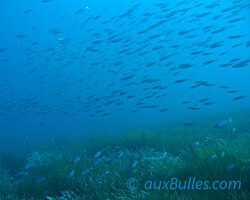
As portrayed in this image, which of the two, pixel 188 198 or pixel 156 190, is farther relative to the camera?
pixel 156 190

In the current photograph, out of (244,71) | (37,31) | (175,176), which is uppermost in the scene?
(175,176)

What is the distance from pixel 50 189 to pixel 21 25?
6716 cm

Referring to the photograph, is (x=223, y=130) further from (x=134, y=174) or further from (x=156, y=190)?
(x=156, y=190)

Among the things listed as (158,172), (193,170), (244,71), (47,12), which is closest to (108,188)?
(158,172)

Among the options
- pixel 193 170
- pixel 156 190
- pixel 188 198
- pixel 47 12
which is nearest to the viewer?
pixel 188 198

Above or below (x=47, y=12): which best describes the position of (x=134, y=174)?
above

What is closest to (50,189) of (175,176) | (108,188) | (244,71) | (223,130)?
(108,188)

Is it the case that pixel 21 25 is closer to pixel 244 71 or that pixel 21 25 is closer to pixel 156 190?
pixel 156 190

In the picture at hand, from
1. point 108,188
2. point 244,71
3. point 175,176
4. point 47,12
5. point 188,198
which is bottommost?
point 244,71

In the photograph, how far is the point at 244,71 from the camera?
511ft

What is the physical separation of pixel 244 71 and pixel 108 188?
166440mm

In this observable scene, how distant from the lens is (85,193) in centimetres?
605

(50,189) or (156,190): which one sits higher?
(156,190)

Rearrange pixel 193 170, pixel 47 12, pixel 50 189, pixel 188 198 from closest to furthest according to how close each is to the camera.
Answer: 1. pixel 188 198
2. pixel 193 170
3. pixel 50 189
4. pixel 47 12
